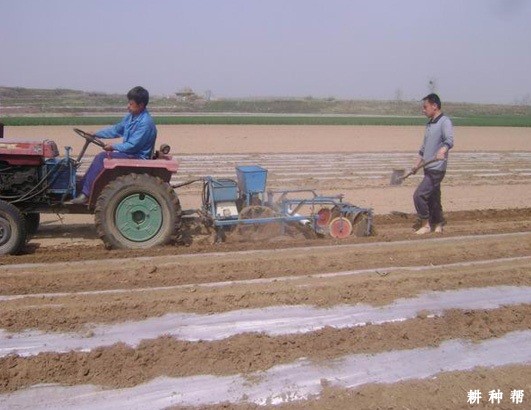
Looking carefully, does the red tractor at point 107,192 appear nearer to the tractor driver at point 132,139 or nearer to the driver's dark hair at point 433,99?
the tractor driver at point 132,139

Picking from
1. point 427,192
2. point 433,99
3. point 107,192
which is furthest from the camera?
point 427,192

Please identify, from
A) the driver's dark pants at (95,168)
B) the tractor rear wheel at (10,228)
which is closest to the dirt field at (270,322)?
the tractor rear wheel at (10,228)

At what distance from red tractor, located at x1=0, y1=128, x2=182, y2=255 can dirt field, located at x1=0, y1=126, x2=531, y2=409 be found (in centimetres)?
28

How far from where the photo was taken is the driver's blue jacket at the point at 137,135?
5.80 m

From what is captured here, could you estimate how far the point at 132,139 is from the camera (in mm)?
5805

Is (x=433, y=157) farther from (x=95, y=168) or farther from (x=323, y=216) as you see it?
(x=95, y=168)

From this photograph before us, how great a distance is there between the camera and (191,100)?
227 ft

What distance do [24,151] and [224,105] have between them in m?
59.2

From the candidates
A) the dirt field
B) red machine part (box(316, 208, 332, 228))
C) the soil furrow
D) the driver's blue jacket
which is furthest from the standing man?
the driver's blue jacket

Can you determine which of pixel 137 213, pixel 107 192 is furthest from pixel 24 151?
pixel 137 213

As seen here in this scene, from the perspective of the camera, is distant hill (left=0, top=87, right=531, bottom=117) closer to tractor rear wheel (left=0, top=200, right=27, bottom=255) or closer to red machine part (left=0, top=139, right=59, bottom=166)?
red machine part (left=0, top=139, right=59, bottom=166)

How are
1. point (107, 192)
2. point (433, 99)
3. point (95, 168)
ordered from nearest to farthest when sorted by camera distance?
point (107, 192) → point (95, 168) → point (433, 99)

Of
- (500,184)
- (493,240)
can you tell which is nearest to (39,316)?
(493,240)

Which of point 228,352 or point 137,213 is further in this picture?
point 137,213
